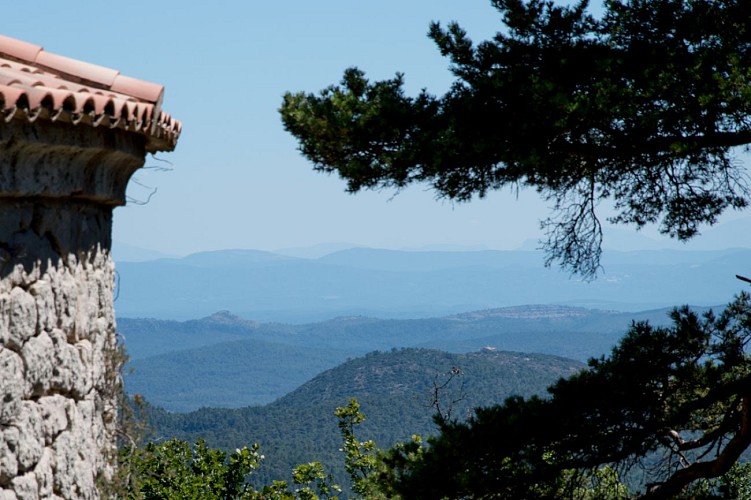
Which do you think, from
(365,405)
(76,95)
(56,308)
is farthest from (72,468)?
(365,405)

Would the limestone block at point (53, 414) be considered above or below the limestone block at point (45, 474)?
above

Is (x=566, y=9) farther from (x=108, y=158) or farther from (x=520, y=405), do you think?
(x=108, y=158)

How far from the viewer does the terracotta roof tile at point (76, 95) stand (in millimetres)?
3311

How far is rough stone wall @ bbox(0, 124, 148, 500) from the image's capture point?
3.51 metres

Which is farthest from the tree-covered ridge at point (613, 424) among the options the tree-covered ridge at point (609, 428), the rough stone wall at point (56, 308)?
the rough stone wall at point (56, 308)

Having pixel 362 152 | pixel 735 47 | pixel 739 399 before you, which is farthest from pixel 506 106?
pixel 739 399

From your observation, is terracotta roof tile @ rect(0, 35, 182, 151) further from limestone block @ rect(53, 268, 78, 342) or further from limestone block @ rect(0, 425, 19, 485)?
limestone block @ rect(0, 425, 19, 485)

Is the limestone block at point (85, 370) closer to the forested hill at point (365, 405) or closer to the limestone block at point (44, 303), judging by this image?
the limestone block at point (44, 303)

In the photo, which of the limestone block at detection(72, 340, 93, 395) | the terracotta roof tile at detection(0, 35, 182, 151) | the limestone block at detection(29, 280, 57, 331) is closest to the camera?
the terracotta roof tile at detection(0, 35, 182, 151)

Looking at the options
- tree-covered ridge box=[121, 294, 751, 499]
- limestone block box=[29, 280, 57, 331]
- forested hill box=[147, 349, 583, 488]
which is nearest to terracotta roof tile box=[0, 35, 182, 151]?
limestone block box=[29, 280, 57, 331]

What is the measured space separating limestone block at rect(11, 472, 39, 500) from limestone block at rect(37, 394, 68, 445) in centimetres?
18

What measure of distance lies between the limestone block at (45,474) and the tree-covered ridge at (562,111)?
249 centimetres

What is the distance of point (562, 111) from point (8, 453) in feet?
10.7

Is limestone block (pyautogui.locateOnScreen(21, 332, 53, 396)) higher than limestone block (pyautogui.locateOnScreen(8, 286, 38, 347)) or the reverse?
the reverse
